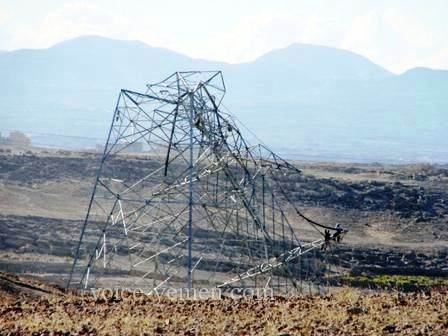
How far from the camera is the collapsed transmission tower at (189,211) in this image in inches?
858

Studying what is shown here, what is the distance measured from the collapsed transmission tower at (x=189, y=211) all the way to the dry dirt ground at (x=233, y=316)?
4276mm

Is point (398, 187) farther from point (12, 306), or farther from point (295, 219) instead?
point (12, 306)

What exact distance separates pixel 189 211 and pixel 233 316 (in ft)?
21.9

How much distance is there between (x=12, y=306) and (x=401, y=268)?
3073cm

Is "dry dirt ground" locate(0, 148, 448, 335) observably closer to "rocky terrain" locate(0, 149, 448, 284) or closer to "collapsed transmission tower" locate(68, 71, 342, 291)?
"rocky terrain" locate(0, 149, 448, 284)

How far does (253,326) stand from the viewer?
1208cm

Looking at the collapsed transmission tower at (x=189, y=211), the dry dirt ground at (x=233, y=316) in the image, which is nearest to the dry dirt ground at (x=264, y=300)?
the dry dirt ground at (x=233, y=316)

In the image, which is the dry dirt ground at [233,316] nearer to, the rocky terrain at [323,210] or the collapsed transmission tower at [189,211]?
the collapsed transmission tower at [189,211]

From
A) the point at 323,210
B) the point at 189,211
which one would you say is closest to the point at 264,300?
the point at 189,211

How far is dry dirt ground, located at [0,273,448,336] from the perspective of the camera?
472 inches

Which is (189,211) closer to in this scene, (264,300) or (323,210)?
(264,300)

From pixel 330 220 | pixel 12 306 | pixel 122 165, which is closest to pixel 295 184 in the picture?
pixel 330 220

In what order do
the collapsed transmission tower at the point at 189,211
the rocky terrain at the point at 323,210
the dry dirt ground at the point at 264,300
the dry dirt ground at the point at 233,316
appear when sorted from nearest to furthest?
the dry dirt ground at the point at 233,316, the dry dirt ground at the point at 264,300, the collapsed transmission tower at the point at 189,211, the rocky terrain at the point at 323,210

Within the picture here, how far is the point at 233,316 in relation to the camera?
513 inches
